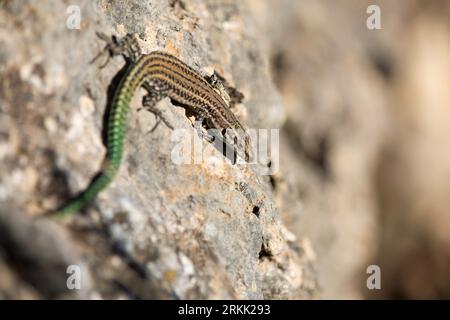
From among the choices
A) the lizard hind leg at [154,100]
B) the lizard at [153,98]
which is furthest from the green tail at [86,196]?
the lizard hind leg at [154,100]

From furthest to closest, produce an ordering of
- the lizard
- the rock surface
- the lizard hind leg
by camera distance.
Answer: the lizard hind leg → the lizard → the rock surface

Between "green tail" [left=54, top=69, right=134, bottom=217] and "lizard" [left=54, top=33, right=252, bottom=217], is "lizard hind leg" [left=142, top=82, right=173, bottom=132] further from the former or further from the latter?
"green tail" [left=54, top=69, right=134, bottom=217]

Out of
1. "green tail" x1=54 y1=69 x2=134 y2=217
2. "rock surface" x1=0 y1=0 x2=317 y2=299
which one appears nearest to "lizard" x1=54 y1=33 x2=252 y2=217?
"green tail" x1=54 y1=69 x2=134 y2=217

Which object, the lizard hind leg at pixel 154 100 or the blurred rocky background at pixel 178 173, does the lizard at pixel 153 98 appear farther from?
the blurred rocky background at pixel 178 173

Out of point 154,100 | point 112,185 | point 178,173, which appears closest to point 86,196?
point 112,185

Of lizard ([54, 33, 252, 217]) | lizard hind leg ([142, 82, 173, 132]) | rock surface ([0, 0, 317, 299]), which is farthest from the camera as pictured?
lizard hind leg ([142, 82, 173, 132])

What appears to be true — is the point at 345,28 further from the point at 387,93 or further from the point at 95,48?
the point at 95,48
